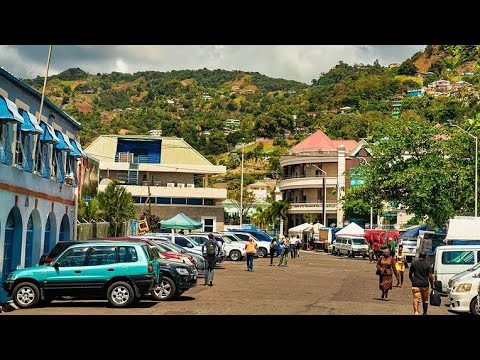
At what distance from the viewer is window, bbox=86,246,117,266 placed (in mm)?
21328

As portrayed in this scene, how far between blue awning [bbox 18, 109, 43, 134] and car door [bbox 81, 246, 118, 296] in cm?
616

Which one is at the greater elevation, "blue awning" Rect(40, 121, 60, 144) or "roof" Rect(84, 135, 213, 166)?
"roof" Rect(84, 135, 213, 166)

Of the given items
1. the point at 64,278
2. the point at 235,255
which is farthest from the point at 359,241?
the point at 64,278

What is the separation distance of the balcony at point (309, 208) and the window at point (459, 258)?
63173 mm

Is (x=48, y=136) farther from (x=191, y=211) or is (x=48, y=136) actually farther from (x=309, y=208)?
(x=309, y=208)

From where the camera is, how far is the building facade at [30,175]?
2416cm

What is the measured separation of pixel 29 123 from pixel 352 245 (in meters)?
43.2

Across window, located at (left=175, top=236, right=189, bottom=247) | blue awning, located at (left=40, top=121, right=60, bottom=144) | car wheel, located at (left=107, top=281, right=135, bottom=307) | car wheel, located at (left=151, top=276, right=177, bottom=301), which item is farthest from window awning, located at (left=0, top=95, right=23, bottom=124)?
window, located at (left=175, top=236, right=189, bottom=247)

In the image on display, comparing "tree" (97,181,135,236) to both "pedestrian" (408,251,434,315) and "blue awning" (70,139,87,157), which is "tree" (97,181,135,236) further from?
"pedestrian" (408,251,434,315)

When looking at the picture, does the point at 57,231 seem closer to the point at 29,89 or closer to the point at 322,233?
the point at 29,89

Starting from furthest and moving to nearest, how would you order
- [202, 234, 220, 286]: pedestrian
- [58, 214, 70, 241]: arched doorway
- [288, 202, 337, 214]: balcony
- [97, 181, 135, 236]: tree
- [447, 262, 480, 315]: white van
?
[288, 202, 337, 214]: balcony
[97, 181, 135, 236]: tree
[58, 214, 70, 241]: arched doorway
[202, 234, 220, 286]: pedestrian
[447, 262, 480, 315]: white van

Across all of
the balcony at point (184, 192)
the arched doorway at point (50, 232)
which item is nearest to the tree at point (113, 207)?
the arched doorway at point (50, 232)

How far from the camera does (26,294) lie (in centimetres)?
2116

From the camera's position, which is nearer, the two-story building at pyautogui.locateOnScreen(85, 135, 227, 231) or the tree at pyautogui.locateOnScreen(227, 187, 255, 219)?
the two-story building at pyautogui.locateOnScreen(85, 135, 227, 231)
